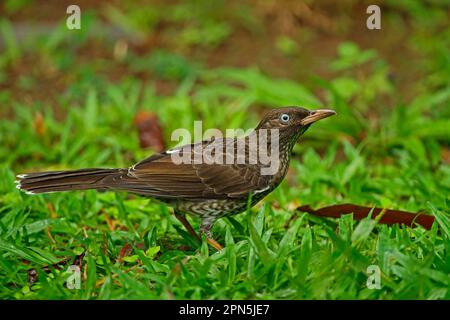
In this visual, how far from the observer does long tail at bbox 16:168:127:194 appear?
5371 mm

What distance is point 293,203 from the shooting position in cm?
664

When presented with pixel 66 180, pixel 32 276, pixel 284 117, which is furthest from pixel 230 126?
pixel 32 276

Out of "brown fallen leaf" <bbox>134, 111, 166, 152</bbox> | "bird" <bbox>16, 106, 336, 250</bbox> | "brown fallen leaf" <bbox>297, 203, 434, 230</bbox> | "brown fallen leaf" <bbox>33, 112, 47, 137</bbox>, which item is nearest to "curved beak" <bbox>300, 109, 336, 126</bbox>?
"bird" <bbox>16, 106, 336, 250</bbox>

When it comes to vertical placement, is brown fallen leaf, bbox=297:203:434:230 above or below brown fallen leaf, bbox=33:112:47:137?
below

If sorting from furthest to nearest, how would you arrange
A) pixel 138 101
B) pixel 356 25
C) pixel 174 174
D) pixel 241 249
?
pixel 356 25 → pixel 138 101 → pixel 174 174 → pixel 241 249

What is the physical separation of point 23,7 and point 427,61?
5.14 m

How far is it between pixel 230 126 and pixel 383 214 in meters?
2.70

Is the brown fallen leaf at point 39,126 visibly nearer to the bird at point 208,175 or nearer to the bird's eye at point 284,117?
the bird at point 208,175

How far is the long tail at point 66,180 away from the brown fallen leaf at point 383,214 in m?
1.50

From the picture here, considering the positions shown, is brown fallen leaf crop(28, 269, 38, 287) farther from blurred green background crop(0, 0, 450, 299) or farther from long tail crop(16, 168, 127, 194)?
long tail crop(16, 168, 127, 194)

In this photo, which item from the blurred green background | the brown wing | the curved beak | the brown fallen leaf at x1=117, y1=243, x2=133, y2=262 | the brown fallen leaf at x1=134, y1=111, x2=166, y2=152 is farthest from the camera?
the brown fallen leaf at x1=134, y1=111, x2=166, y2=152
